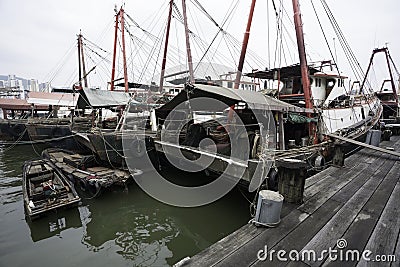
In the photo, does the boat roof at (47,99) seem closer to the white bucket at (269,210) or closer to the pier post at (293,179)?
the pier post at (293,179)

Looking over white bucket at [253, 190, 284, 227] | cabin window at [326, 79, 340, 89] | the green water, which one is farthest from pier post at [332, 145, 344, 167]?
cabin window at [326, 79, 340, 89]

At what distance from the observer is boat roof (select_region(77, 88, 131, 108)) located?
11625mm

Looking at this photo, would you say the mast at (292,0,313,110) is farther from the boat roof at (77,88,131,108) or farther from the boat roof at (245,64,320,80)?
the boat roof at (77,88,131,108)

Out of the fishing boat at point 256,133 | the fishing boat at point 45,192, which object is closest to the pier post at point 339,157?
the fishing boat at point 256,133

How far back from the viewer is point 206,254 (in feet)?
9.20

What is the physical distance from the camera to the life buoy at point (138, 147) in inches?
363

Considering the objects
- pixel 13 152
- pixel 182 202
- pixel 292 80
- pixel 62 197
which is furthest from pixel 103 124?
pixel 292 80

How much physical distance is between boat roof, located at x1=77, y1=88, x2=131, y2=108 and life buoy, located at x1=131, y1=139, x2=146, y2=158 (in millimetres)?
4483

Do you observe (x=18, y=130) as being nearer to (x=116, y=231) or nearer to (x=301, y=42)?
(x=116, y=231)

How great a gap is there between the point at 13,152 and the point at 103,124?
10.1 meters

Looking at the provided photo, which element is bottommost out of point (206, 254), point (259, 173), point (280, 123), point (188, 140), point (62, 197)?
point (62, 197)

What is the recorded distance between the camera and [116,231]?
582 centimetres

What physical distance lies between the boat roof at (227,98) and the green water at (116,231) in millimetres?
3470

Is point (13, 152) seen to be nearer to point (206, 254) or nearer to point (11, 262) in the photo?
point (11, 262)
